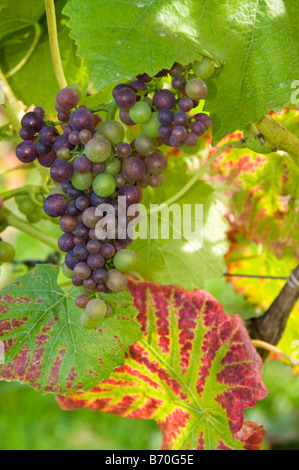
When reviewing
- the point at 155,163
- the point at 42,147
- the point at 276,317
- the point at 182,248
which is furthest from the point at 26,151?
the point at 276,317

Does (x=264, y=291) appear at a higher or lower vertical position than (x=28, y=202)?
lower

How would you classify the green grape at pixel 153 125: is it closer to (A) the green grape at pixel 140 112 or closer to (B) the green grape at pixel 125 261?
(A) the green grape at pixel 140 112

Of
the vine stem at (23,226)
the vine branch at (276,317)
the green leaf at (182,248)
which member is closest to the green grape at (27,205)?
the vine stem at (23,226)

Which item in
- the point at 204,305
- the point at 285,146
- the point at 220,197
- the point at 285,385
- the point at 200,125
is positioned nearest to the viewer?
the point at 200,125

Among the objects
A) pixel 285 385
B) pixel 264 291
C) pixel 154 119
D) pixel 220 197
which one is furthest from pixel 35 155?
pixel 285 385

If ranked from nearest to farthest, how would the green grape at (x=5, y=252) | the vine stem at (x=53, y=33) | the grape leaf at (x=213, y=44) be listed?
the grape leaf at (x=213, y=44) → the vine stem at (x=53, y=33) → the green grape at (x=5, y=252)

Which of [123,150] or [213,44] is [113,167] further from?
[213,44]
